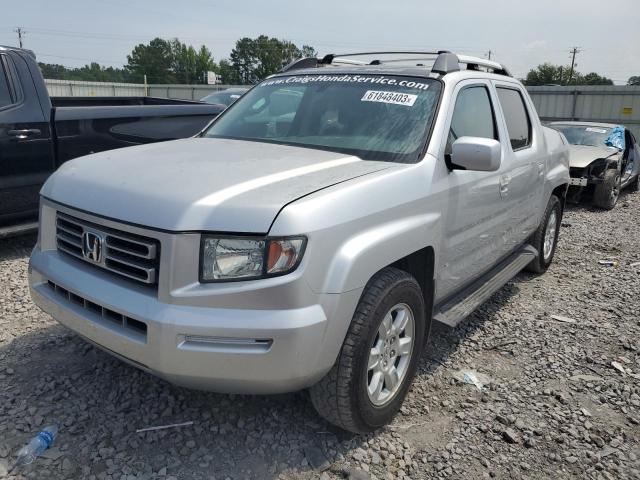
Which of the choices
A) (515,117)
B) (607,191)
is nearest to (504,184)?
(515,117)

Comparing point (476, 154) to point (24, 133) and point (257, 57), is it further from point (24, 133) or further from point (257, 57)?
point (257, 57)

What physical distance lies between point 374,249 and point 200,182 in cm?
84

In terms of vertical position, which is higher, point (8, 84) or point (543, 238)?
point (8, 84)

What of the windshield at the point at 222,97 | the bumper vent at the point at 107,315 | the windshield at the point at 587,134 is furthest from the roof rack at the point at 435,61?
the windshield at the point at 222,97

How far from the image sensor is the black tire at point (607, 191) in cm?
957

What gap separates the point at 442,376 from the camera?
3.57m

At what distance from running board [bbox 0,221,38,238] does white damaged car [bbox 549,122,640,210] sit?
8.08 m

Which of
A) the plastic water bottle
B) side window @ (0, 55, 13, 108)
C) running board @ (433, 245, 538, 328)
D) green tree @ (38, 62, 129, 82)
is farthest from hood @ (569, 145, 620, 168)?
green tree @ (38, 62, 129, 82)

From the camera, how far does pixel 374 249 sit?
2.54 meters

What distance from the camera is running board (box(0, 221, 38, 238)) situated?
16.5ft

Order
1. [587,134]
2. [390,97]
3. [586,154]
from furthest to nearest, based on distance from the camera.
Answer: [587,134] → [586,154] → [390,97]

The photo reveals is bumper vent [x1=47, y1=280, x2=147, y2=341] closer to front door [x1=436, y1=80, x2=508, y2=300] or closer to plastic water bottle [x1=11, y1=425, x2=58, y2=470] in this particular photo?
plastic water bottle [x1=11, y1=425, x2=58, y2=470]

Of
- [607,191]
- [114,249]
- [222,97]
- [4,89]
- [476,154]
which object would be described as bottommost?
[607,191]

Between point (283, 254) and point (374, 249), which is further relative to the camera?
point (374, 249)
